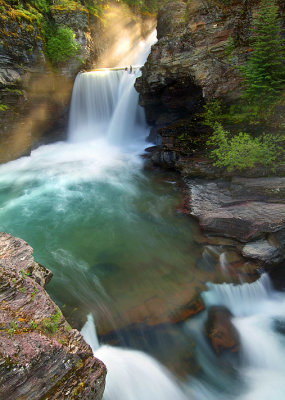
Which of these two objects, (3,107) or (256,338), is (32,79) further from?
(256,338)

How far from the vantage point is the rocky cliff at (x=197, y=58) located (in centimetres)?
1037

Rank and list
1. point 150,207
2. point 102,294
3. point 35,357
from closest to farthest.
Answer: point 35,357, point 102,294, point 150,207

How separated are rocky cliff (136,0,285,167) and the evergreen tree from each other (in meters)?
1.62

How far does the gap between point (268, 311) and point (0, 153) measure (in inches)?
549

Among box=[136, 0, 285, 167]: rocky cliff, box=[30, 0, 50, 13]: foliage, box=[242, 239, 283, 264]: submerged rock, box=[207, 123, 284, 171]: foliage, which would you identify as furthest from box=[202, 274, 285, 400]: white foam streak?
box=[30, 0, 50, 13]: foliage

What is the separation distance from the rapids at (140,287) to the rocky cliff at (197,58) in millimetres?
2424

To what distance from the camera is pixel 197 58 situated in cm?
1088

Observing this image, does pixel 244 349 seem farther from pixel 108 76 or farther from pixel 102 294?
pixel 108 76

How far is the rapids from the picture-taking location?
463cm

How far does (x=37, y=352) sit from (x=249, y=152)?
8.29m

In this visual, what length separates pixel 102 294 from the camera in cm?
582

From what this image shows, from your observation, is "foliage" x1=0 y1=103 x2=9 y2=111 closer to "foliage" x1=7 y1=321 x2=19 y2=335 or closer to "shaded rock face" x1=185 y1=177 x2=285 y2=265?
"shaded rock face" x1=185 y1=177 x2=285 y2=265

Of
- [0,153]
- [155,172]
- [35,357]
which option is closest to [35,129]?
[0,153]

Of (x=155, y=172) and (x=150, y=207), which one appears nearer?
(x=150, y=207)
